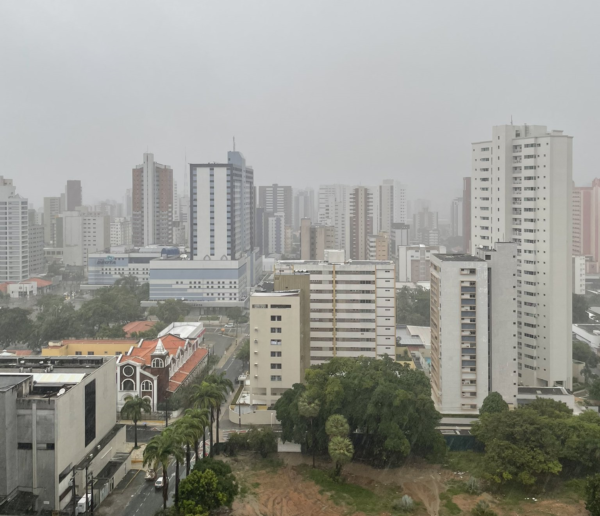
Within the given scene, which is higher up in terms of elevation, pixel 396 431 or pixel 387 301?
pixel 387 301

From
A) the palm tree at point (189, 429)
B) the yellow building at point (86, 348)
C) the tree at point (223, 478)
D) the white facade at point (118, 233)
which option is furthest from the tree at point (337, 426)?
the white facade at point (118, 233)

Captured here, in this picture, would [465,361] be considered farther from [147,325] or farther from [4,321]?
[4,321]

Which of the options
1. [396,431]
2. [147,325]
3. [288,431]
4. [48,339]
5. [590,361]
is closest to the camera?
[396,431]

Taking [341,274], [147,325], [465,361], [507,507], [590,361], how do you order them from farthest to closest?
1. [147,325]
2. [590,361]
3. [341,274]
4. [465,361]
5. [507,507]

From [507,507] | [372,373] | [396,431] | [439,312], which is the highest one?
[439,312]

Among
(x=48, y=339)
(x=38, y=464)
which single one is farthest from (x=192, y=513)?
(x=48, y=339)

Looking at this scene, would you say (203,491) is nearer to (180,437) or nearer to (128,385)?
(180,437)

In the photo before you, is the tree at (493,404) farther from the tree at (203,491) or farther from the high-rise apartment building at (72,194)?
the high-rise apartment building at (72,194)
